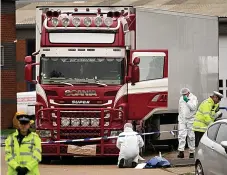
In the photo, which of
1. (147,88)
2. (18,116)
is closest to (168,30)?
(147,88)

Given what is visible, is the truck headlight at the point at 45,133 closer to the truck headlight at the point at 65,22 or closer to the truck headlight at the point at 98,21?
the truck headlight at the point at 65,22

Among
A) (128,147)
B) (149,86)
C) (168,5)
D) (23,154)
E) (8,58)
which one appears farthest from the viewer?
(168,5)

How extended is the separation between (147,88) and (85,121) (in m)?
2.02

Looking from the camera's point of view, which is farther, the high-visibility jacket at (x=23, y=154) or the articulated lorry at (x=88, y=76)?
the articulated lorry at (x=88, y=76)

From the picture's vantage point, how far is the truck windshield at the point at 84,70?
18.8 meters

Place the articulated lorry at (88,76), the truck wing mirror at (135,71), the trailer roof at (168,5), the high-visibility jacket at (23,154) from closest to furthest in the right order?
the high-visibility jacket at (23,154), the articulated lorry at (88,76), the truck wing mirror at (135,71), the trailer roof at (168,5)

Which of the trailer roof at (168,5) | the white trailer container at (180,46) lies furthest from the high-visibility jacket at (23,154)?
the trailer roof at (168,5)

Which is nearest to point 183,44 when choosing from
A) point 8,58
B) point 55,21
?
point 55,21

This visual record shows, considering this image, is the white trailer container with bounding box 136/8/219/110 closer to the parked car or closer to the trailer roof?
the parked car

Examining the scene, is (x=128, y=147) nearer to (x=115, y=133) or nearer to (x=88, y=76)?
(x=115, y=133)

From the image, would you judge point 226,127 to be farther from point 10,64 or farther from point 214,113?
point 10,64

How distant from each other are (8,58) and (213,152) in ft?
73.6

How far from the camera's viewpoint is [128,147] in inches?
706

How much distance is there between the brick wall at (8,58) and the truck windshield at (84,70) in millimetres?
15324
